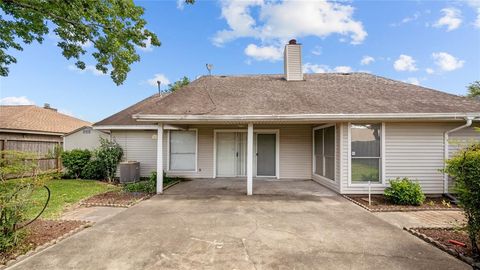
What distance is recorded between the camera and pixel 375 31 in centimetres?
1130

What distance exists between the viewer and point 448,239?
3891 mm

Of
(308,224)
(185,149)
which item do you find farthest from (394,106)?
(185,149)

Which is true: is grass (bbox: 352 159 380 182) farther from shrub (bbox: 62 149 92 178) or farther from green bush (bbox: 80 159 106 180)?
shrub (bbox: 62 149 92 178)

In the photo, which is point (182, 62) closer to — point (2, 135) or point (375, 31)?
point (2, 135)

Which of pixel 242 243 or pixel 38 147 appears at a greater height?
pixel 38 147

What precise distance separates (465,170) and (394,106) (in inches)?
170

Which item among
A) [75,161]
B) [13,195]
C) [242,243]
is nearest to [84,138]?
[75,161]

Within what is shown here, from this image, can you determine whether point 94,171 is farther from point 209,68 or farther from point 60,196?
point 209,68

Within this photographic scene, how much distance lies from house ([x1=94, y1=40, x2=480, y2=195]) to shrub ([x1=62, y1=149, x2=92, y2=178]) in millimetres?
1646

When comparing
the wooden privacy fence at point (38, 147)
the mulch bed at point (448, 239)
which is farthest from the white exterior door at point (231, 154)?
the wooden privacy fence at point (38, 147)

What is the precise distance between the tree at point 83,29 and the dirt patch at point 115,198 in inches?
187

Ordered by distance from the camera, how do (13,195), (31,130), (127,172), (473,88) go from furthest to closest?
(473,88) → (31,130) → (127,172) → (13,195)

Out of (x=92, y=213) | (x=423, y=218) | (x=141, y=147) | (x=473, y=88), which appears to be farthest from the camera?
(x=473, y=88)

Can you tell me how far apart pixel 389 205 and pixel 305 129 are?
4.68m
